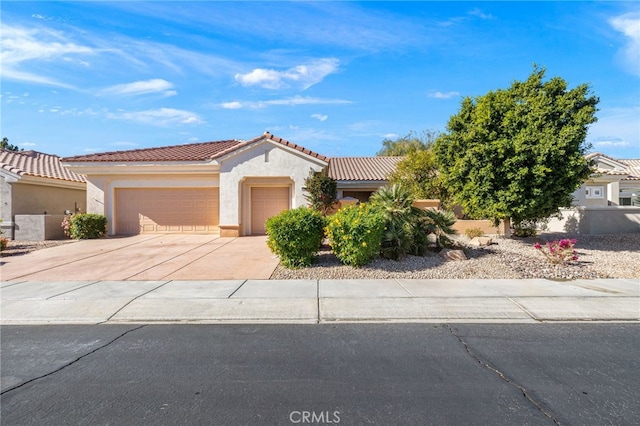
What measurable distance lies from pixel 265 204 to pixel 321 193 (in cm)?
360

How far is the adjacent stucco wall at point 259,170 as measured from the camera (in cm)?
1672

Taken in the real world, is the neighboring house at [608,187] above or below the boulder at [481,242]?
above

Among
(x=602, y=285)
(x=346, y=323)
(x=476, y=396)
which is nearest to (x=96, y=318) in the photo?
(x=346, y=323)

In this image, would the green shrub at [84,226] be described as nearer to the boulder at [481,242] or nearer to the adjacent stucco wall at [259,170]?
the adjacent stucco wall at [259,170]

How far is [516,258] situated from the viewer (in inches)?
432

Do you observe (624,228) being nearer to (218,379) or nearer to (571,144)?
(571,144)

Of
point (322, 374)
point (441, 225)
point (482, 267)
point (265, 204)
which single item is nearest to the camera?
point (322, 374)

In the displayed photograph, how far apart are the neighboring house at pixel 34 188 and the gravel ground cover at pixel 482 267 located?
15374 millimetres

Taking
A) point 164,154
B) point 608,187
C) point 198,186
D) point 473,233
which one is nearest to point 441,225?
point 473,233

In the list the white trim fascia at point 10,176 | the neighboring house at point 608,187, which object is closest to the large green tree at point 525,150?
the neighboring house at point 608,187

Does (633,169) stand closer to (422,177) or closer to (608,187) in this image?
(608,187)

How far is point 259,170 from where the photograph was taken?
1691 centimetres

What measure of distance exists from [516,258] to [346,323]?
7198 millimetres

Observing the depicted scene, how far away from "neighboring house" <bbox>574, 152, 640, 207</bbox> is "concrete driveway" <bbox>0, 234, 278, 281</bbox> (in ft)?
70.6
